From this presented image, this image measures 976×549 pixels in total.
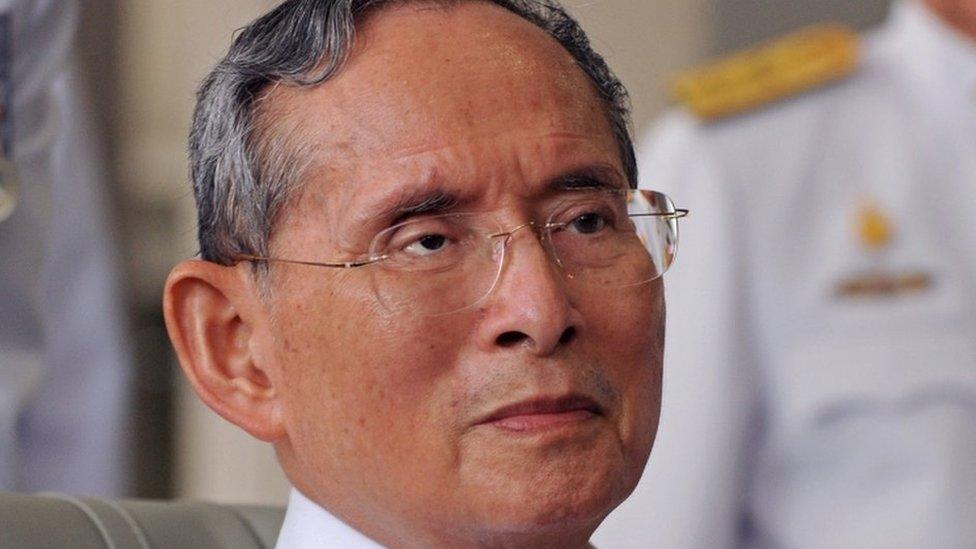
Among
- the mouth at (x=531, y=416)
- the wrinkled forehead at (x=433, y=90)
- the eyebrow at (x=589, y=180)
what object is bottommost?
the mouth at (x=531, y=416)

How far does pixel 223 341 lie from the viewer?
175 centimetres

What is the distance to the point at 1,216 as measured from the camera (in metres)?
2.36

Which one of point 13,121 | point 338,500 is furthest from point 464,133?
point 13,121

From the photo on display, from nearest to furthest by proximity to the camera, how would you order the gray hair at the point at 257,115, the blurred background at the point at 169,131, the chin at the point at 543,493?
the chin at the point at 543,493 → the gray hair at the point at 257,115 → the blurred background at the point at 169,131

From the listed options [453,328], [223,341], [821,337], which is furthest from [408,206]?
[821,337]

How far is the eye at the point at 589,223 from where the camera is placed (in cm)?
170

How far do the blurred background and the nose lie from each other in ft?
9.55

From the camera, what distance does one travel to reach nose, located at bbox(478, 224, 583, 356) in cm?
158

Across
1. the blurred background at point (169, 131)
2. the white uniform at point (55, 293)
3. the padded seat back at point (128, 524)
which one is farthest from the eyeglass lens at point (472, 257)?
the blurred background at point (169, 131)

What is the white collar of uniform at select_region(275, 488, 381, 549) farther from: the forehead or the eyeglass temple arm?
the eyeglass temple arm

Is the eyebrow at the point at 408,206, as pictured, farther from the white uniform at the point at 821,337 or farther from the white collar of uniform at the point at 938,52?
the white collar of uniform at the point at 938,52

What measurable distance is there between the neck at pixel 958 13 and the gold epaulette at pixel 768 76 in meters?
0.20

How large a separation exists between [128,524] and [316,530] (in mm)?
249

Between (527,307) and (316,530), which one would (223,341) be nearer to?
(316,530)
